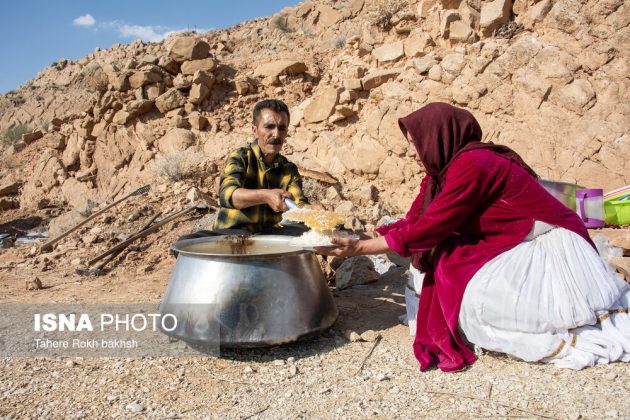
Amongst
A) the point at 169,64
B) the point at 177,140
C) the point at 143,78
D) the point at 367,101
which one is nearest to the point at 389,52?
the point at 367,101

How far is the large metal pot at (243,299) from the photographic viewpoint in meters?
2.52

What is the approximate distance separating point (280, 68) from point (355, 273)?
6.24 meters

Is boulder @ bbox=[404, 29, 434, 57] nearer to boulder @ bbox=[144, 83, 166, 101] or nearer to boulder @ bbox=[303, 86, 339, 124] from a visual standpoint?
boulder @ bbox=[303, 86, 339, 124]

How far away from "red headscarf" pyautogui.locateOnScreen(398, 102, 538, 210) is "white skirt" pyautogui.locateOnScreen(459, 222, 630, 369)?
0.48 m

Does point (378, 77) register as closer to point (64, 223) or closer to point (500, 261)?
point (500, 261)

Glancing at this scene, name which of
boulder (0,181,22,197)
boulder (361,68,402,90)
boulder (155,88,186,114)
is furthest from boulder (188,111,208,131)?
boulder (0,181,22,197)

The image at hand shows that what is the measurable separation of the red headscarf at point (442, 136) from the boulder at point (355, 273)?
183 cm

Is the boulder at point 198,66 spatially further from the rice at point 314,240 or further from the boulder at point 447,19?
the rice at point 314,240

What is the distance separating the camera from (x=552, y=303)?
7.72 feet

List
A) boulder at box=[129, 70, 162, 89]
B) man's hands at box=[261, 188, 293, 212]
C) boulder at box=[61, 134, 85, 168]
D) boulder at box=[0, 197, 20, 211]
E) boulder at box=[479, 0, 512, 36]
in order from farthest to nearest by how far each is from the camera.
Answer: boulder at box=[0, 197, 20, 211], boulder at box=[61, 134, 85, 168], boulder at box=[129, 70, 162, 89], boulder at box=[479, 0, 512, 36], man's hands at box=[261, 188, 293, 212]

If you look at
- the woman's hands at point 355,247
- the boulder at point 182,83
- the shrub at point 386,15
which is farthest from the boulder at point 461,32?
the boulder at point 182,83

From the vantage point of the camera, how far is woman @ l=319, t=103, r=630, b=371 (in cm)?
235

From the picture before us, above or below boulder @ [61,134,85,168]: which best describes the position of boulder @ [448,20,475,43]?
above

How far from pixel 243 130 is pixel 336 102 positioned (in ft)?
6.97
